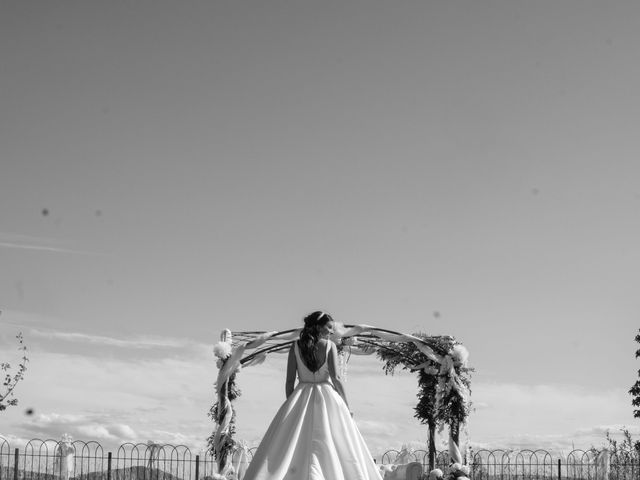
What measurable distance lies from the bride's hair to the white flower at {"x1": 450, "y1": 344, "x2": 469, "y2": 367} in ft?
20.3

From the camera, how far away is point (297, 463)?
9.74 m

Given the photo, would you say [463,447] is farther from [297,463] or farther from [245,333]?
[297,463]

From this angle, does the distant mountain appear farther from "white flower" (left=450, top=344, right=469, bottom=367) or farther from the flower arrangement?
"white flower" (left=450, top=344, right=469, bottom=367)

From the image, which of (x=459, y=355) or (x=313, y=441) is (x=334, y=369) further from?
(x=459, y=355)

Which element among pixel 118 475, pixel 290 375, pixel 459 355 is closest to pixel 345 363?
pixel 459 355

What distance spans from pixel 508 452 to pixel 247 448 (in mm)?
9211

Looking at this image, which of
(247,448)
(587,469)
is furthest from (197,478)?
(587,469)

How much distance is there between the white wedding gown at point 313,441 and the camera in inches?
380

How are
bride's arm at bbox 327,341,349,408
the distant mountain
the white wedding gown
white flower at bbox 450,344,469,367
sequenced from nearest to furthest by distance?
the white wedding gown < bride's arm at bbox 327,341,349,408 < white flower at bbox 450,344,469,367 < the distant mountain

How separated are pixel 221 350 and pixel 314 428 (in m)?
6.04

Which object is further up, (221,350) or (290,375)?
(221,350)

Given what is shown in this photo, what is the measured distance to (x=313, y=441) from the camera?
9.81 meters

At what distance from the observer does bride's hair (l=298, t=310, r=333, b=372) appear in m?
9.65

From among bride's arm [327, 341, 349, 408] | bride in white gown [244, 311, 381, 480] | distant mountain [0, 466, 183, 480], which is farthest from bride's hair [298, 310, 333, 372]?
distant mountain [0, 466, 183, 480]
